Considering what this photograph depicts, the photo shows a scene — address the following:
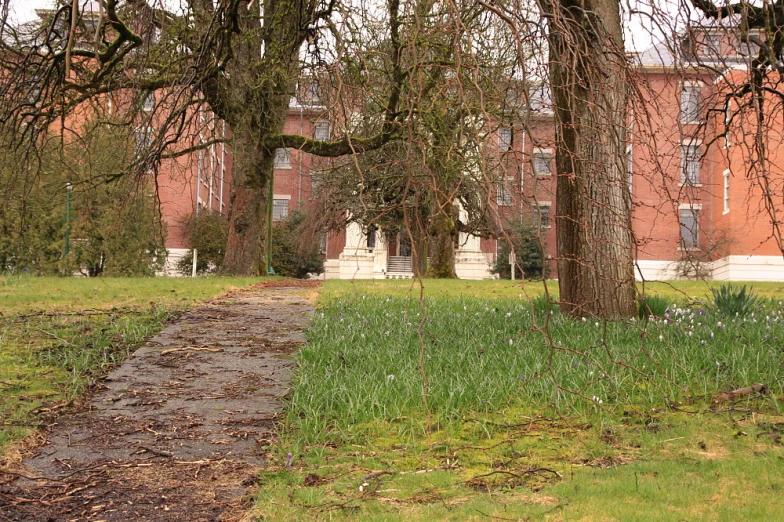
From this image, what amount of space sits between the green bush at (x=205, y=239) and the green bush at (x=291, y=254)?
113 inches

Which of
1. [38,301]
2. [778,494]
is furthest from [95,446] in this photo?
[38,301]

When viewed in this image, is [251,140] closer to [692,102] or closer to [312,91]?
[312,91]

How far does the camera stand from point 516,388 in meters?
5.52

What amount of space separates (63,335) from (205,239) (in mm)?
26967

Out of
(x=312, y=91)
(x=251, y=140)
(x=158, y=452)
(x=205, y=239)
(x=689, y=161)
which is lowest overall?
(x=158, y=452)

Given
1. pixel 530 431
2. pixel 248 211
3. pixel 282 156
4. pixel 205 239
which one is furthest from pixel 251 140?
pixel 205 239

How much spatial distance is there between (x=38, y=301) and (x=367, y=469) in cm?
840

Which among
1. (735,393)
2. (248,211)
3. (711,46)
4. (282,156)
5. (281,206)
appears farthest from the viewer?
(281,206)

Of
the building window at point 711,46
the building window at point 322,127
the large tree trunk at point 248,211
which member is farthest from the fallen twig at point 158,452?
the large tree trunk at point 248,211

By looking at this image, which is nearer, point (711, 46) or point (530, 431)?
point (530, 431)

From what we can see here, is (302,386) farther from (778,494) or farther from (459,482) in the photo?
(778,494)

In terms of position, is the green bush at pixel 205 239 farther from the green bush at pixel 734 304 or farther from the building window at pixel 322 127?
the green bush at pixel 734 304

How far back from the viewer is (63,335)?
7.91 metres

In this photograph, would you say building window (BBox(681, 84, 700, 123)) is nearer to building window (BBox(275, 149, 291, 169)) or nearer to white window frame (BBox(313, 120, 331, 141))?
white window frame (BBox(313, 120, 331, 141))
